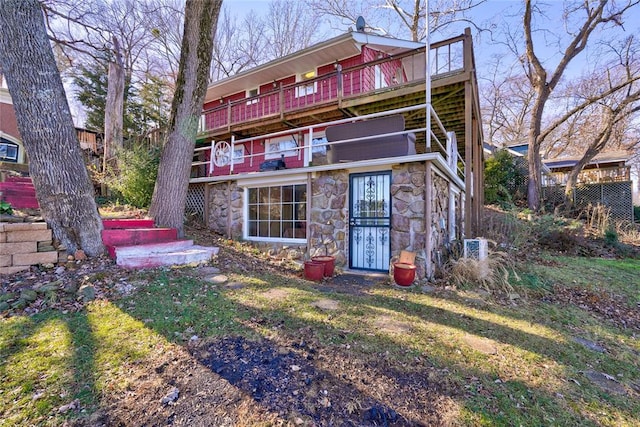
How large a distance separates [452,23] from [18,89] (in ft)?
56.9

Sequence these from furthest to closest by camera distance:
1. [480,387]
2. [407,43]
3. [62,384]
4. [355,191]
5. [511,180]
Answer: [511,180] < [407,43] < [355,191] < [480,387] < [62,384]

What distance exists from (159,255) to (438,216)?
16.8 ft

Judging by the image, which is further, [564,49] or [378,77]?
[564,49]

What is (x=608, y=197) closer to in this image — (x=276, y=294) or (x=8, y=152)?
(x=276, y=294)

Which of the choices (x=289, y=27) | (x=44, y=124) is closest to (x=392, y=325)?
(x=44, y=124)

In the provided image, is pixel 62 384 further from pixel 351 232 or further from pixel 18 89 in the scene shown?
pixel 351 232

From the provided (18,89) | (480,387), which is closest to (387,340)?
(480,387)

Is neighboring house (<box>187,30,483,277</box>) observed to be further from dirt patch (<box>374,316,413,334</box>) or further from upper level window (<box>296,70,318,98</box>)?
dirt patch (<box>374,316,413,334</box>)

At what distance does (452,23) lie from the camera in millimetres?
14797

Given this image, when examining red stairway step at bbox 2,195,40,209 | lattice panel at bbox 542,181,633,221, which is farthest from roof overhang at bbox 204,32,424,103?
lattice panel at bbox 542,181,633,221

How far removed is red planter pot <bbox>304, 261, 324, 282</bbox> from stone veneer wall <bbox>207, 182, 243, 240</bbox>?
120 inches

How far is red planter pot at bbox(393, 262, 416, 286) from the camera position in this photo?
4719 millimetres

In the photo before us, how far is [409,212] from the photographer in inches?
208

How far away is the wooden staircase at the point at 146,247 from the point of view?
434 cm
